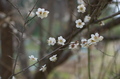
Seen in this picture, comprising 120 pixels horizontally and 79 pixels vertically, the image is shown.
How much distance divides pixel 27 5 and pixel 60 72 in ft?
10.3

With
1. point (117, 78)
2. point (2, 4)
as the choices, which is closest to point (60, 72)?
point (2, 4)

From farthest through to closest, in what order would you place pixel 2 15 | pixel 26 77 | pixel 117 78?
pixel 26 77 → pixel 2 15 → pixel 117 78

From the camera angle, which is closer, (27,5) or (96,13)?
(96,13)

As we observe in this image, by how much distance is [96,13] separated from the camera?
0.93 metres

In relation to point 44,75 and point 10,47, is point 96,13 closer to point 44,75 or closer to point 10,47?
point 44,75

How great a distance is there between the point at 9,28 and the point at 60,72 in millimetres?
3289

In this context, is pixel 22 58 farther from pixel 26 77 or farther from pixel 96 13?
pixel 96 13

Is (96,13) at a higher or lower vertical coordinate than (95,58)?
lower

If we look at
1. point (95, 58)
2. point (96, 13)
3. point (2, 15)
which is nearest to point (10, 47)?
point (2, 15)

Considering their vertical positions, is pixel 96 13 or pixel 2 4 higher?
pixel 2 4

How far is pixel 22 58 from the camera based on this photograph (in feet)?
11.2

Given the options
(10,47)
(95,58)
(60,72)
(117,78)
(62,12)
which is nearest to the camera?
(117,78)

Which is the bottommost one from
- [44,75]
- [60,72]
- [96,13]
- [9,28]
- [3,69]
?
[96,13]

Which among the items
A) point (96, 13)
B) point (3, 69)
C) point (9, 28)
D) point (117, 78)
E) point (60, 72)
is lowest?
point (117, 78)
